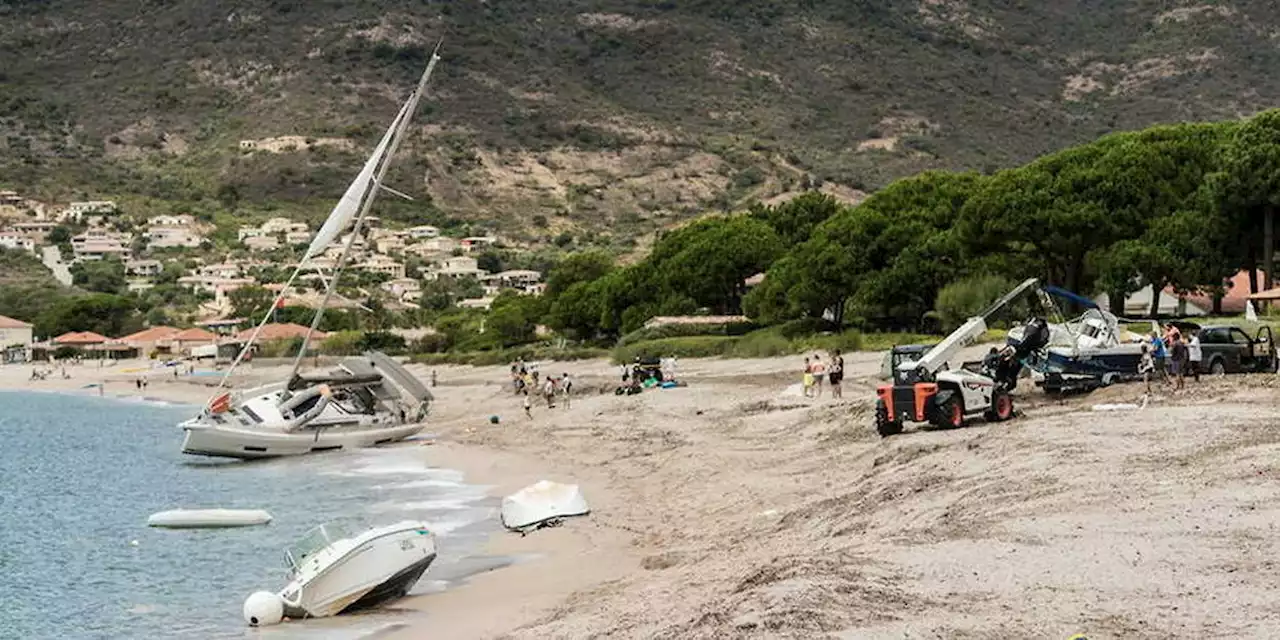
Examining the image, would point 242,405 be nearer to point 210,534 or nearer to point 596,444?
point 596,444

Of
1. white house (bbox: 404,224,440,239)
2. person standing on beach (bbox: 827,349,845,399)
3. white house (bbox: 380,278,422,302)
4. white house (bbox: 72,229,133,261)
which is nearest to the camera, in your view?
person standing on beach (bbox: 827,349,845,399)

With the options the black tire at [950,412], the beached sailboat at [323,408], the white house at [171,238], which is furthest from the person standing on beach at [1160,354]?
the white house at [171,238]

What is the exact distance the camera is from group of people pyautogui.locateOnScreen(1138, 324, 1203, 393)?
2912 cm

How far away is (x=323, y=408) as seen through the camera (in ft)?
144

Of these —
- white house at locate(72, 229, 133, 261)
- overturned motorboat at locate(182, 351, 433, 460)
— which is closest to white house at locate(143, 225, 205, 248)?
white house at locate(72, 229, 133, 261)

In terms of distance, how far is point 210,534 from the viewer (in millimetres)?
28406

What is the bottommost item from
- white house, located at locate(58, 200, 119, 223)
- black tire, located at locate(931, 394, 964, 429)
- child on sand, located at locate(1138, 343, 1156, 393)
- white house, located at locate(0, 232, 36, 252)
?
→ black tire, located at locate(931, 394, 964, 429)

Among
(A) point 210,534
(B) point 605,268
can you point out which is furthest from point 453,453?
(B) point 605,268

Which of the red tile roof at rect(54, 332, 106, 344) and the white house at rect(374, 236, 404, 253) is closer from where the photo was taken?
the red tile roof at rect(54, 332, 106, 344)

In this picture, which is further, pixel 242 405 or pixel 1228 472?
pixel 242 405

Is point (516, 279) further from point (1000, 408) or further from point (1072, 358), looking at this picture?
point (1000, 408)

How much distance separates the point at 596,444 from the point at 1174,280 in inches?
1165

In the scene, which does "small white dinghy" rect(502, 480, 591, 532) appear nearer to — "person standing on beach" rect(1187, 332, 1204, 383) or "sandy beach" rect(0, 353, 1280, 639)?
"sandy beach" rect(0, 353, 1280, 639)

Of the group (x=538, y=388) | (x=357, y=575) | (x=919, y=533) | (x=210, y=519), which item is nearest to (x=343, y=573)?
(x=357, y=575)
